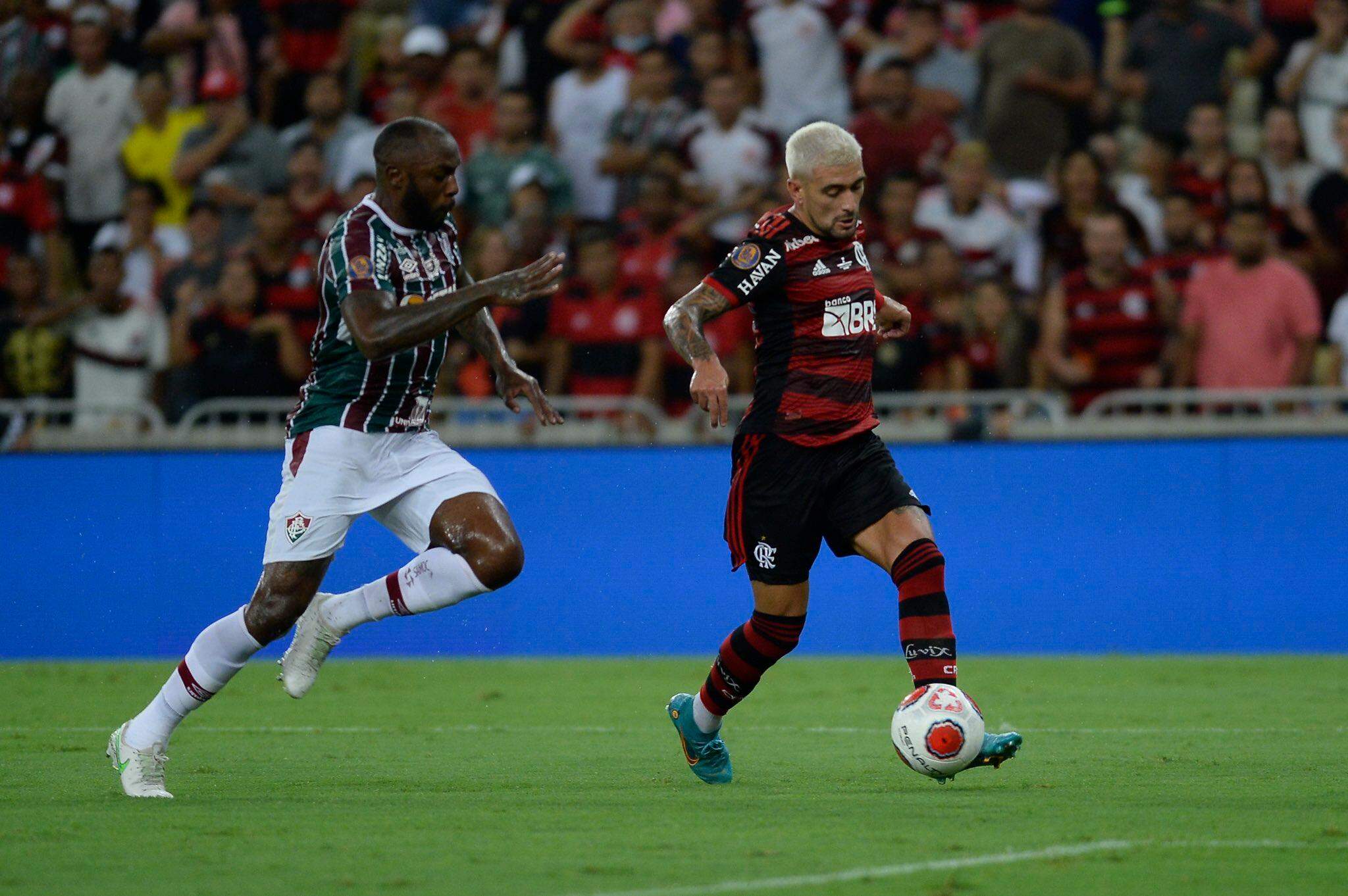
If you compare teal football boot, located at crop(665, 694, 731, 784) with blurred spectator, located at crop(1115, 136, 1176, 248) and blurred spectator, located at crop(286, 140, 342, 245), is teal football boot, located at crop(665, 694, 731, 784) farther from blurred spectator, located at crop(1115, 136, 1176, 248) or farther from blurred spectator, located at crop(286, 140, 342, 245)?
blurred spectator, located at crop(286, 140, 342, 245)

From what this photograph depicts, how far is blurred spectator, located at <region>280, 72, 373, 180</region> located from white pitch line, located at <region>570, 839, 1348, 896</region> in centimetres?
1183

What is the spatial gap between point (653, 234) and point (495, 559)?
780 cm

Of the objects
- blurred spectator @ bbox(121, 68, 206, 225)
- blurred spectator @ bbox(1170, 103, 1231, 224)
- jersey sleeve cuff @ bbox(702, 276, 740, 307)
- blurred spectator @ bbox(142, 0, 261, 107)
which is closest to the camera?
jersey sleeve cuff @ bbox(702, 276, 740, 307)

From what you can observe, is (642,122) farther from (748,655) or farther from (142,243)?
(748,655)

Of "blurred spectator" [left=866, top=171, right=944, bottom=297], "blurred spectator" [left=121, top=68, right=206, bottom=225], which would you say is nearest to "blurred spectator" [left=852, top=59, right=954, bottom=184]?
"blurred spectator" [left=866, top=171, right=944, bottom=297]

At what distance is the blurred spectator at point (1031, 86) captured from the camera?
15234mm

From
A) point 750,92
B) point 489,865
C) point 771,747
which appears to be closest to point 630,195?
point 750,92

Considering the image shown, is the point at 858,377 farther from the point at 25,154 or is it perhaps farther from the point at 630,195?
the point at 25,154

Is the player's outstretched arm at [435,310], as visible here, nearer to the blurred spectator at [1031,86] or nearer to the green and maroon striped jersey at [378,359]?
the green and maroon striped jersey at [378,359]

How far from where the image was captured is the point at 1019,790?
6711 millimetres

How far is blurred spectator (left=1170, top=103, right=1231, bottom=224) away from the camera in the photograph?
46.7 feet

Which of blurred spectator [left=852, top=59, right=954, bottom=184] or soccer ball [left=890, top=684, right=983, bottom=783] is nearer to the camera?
soccer ball [left=890, top=684, right=983, bottom=783]

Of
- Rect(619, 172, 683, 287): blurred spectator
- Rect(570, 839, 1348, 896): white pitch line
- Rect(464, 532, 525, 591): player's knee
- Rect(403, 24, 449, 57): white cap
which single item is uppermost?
Rect(403, 24, 449, 57): white cap

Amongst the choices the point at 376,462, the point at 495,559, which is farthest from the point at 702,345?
the point at 376,462
